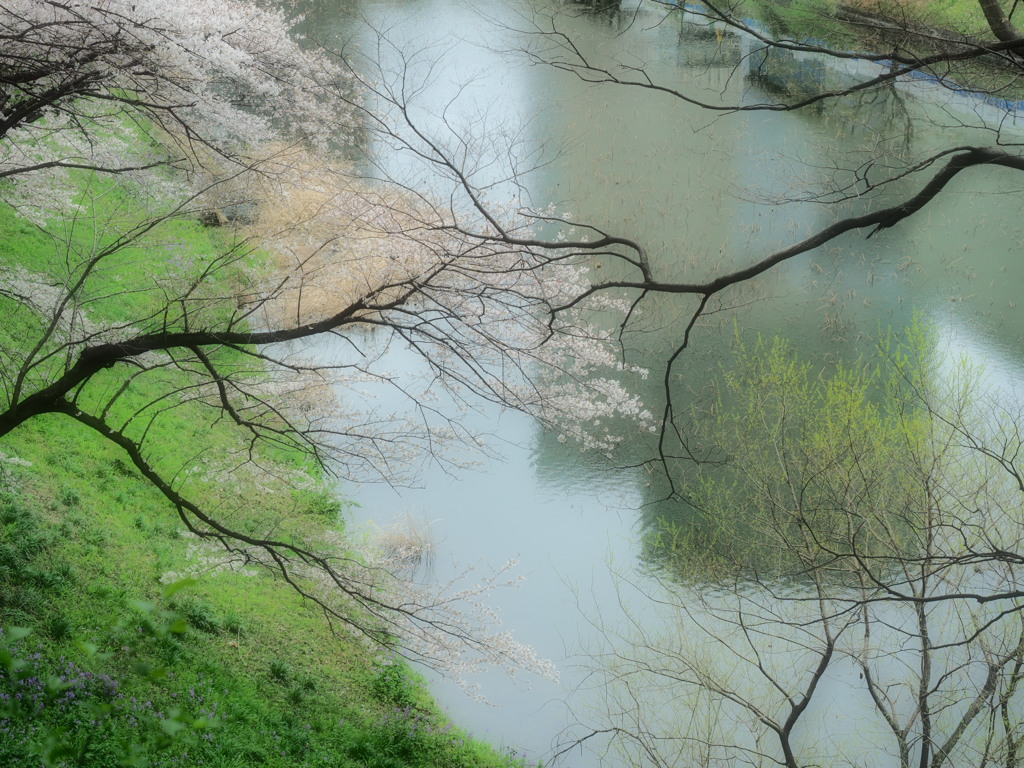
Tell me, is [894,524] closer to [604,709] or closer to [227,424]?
[604,709]

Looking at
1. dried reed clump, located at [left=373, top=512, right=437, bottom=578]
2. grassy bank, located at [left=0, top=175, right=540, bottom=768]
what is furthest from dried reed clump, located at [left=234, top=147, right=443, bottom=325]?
dried reed clump, located at [left=373, top=512, right=437, bottom=578]

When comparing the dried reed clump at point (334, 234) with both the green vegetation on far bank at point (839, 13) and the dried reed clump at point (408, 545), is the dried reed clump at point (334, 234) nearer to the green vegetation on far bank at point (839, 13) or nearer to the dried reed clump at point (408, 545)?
the dried reed clump at point (408, 545)

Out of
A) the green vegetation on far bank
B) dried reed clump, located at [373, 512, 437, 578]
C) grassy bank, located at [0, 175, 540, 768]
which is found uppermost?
the green vegetation on far bank

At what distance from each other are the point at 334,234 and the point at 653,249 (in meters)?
5.04

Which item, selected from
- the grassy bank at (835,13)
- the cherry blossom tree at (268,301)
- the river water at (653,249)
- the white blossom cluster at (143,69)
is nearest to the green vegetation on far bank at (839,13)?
the grassy bank at (835,13)

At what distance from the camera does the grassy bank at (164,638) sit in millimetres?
3512

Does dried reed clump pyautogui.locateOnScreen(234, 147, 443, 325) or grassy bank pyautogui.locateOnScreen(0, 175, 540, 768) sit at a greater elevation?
dried reed clump pyautogui.locateOnScreen(234, 147, 443, 325)

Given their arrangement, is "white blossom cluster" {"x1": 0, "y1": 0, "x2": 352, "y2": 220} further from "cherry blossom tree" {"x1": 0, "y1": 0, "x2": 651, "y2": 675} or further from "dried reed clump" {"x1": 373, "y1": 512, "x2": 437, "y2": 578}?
"dried reed clump" {"x1": 373, "y1": 512, "x2": 437, "y2": 578}

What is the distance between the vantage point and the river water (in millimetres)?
6648

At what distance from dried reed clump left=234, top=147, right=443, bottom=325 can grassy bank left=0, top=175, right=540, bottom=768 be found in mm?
1106

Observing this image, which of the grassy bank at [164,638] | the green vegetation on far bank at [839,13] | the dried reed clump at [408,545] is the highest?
the green vegetation on far bank at [839,13]

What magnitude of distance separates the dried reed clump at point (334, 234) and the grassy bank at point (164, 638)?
43.5 inches

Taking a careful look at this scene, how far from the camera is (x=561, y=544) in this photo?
23.2 feet

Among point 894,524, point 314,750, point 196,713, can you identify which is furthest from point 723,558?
point 196,713
